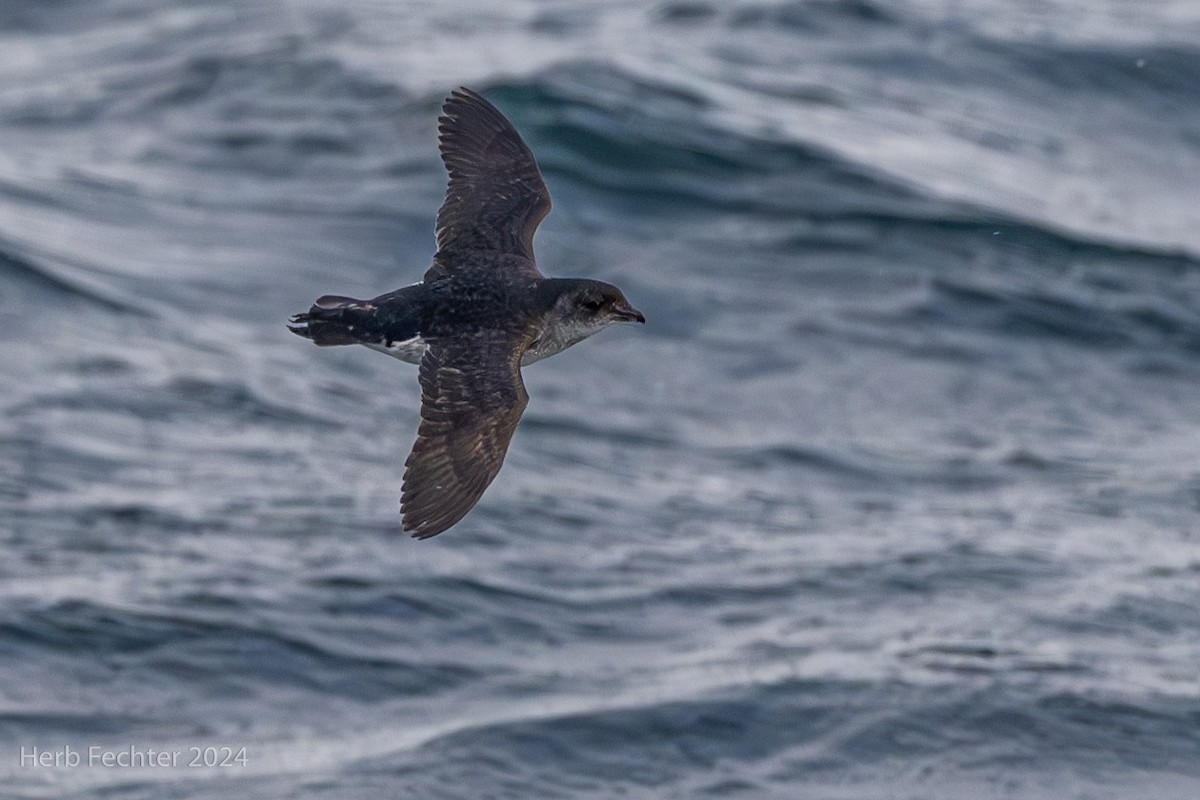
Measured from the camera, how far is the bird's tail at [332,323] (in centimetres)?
644

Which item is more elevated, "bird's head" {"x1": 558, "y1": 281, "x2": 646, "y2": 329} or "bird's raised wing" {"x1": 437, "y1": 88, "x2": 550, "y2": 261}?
"bird's raised wing" {"x1": 437, "y1": 88, "x2": 550, "y2": 261}

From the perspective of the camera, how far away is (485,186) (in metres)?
7.46

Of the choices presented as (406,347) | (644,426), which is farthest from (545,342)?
(644,426)

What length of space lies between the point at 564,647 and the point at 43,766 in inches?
113

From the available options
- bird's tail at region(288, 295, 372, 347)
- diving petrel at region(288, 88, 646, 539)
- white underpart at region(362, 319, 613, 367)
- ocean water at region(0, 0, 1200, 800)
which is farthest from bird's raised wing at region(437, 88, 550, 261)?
ocean water at region(0, 0, 1200, 800)

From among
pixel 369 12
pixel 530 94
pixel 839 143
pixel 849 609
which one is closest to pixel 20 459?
pixel 849 609

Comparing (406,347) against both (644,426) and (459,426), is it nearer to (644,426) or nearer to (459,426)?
(459,426)

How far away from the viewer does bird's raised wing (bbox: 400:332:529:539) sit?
5.99m

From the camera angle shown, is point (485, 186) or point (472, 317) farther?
point (485, 186)

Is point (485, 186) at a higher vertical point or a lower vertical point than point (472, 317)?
higher

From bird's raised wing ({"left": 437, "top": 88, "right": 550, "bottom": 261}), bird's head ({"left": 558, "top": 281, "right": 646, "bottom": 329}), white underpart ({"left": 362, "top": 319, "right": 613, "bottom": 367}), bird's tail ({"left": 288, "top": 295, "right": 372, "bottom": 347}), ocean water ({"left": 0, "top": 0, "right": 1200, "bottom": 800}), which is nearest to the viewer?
bird's tail ({"left": 288, "top": 295, "right": 372, "bottom": 347})

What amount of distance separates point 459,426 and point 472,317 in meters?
0.57

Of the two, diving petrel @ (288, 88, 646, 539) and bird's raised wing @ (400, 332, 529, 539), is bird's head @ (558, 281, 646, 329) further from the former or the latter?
bird's raised wing @ (400, 332, 529, 539)

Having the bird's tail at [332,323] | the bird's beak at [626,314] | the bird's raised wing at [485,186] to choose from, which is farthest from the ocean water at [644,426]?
the bird's tail at [332,323]
